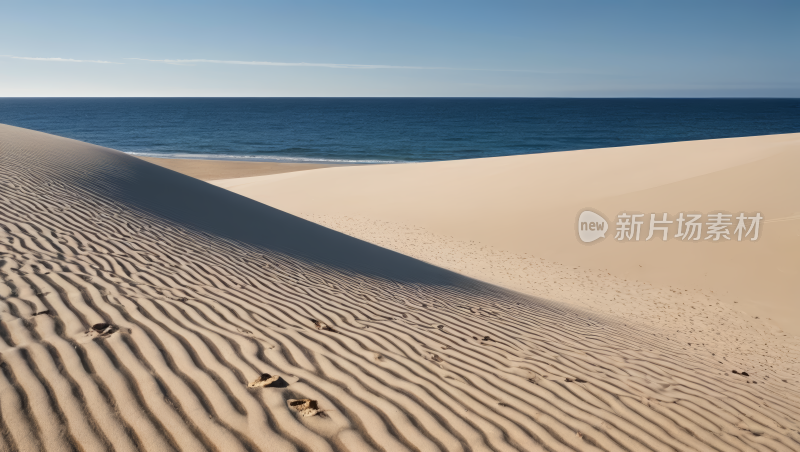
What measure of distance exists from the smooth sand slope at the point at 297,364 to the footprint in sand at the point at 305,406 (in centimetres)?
2

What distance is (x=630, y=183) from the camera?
15.9m

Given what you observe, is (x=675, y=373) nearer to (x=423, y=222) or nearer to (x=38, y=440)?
(x=38, y=440)

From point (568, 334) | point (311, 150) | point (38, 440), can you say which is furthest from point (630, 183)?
point (311, 150)

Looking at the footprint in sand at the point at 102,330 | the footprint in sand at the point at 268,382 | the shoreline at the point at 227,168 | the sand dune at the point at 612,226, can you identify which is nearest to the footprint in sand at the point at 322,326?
the footprint in sand at the point at 268,382

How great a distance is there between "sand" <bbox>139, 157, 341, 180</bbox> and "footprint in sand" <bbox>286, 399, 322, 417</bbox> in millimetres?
26914

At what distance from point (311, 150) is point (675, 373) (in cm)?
4240

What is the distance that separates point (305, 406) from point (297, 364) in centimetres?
61

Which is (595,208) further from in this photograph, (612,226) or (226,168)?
(226,168)

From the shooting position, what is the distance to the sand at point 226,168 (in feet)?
95.3

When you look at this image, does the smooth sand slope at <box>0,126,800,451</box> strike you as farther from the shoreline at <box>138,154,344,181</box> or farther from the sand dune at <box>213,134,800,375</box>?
the shoreline at <box>138,154,344,181</box>

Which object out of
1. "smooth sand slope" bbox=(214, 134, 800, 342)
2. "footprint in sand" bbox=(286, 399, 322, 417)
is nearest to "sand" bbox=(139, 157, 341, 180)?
"smooth sand slope" bbox=(214, 134, 800, 342)

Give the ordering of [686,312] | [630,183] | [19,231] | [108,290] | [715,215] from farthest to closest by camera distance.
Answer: [630,183] < [715,215] < [686,312] < [19,231] < [108,290]

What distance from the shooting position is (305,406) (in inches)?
104

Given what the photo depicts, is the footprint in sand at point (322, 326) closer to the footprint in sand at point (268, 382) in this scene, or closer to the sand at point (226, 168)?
the footprint in sand at point (268, 382)
